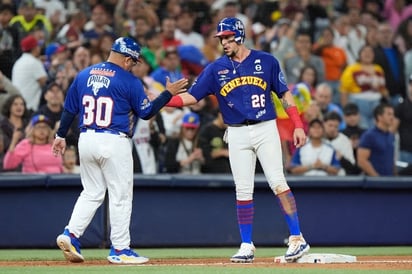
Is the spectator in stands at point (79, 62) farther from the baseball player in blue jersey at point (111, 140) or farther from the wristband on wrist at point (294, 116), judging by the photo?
the wristband on wrist at point (294, 116)

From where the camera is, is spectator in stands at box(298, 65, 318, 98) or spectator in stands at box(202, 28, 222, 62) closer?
spectator in stands at box(298, 65, 318, 98)

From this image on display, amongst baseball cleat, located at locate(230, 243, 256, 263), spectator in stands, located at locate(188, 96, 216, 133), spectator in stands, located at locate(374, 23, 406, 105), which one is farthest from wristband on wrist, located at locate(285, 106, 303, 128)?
spectator in stands, located at locate(374, 23, 406, 105)

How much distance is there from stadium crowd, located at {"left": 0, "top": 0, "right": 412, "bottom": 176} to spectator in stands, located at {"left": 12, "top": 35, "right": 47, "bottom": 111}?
16 mm

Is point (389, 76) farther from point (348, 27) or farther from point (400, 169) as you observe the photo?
point (400, 169)

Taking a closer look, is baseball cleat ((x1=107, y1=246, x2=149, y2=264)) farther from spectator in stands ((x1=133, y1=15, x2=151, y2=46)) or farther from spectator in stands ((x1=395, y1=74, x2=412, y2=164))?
spectator in stands ((x1=133, y1=15, x2=151, y2=46))

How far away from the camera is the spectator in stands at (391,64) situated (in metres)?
18.6

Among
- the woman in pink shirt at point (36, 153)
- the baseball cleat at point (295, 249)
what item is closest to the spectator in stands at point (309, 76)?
the woman in pink shirt at point (36, 153)

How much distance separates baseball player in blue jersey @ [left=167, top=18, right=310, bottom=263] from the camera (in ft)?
34.3

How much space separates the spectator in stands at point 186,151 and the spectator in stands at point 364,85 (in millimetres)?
3568

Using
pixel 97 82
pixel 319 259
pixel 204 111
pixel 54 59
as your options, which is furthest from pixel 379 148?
pixel 97 82

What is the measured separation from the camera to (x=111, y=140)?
408 inches

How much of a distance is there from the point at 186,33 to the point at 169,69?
2.17 metres

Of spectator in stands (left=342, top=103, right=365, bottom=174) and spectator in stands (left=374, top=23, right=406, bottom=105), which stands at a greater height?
spectator in stands (left=374, top=23, right=406, bottom=105)

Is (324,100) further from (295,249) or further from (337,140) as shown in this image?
(295,249)
